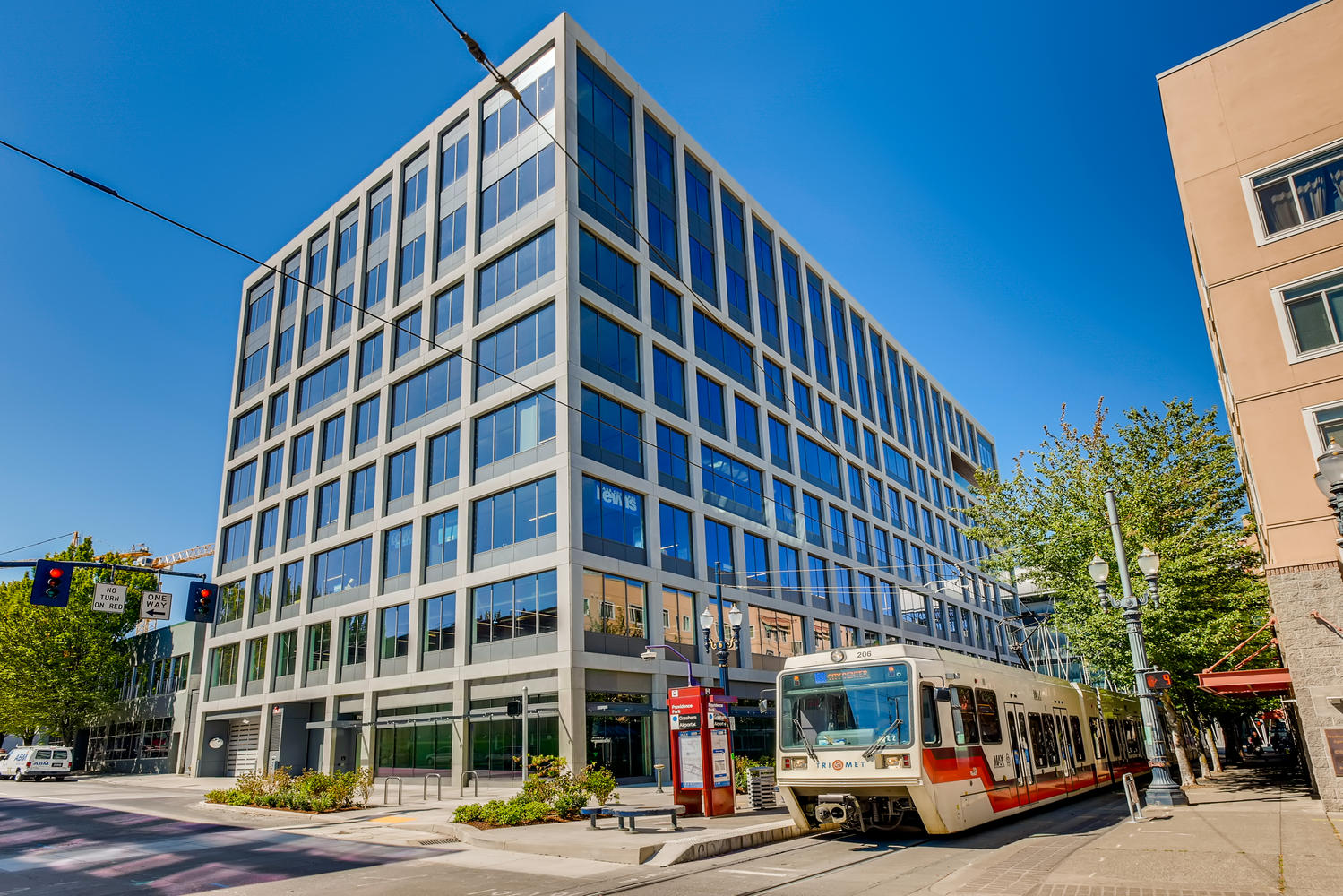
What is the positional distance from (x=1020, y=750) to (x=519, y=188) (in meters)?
29.4

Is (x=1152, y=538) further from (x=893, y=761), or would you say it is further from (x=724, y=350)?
(x=724, y=350)

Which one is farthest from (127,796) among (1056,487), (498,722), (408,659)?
(1056,487)

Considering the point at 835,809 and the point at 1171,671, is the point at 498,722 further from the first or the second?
the point at 1171,671

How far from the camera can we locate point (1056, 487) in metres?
26.6

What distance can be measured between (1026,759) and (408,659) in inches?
1007

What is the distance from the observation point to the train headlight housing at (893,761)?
1268cm

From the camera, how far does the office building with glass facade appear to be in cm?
3131

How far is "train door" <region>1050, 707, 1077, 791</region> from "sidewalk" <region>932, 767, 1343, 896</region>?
404 centimetres

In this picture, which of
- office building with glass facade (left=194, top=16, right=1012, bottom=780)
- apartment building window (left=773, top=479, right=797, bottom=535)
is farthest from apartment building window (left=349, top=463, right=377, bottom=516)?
apartment building window (left=773, top=479, right=797, bottom=535)

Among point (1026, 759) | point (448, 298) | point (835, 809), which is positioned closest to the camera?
point (835, 809)

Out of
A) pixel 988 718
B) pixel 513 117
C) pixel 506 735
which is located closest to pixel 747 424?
pixel 513 117

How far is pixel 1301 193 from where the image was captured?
16953 millimetres

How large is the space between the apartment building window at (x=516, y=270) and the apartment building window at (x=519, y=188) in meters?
1.91

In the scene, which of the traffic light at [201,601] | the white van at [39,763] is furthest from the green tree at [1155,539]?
the white van at [39,763]
